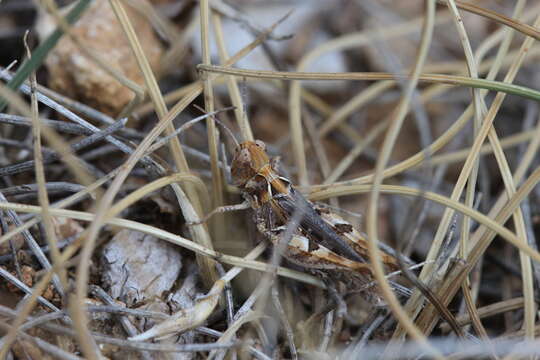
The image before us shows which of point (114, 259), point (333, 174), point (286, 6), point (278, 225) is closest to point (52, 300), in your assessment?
point (114, 259)

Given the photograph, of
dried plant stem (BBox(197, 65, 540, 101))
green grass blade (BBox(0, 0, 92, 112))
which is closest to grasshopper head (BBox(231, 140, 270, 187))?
dried plant stem (BBox(197, 65, 540, 101))

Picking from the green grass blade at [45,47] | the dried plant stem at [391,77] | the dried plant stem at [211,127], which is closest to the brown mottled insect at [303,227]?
the dried plant stem at [211,127]

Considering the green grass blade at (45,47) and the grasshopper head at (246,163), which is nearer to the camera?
the green grass blade at (45,47)

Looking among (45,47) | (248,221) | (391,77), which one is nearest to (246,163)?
(248,221)

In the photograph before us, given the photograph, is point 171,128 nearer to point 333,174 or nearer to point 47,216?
point 47,216

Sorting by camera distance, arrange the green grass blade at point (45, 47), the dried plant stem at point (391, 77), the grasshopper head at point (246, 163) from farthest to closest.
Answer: the grasshopper head at point (246, 163)
the dried plant stem at point (391, 77)
the green grass blade at point (45, 47)

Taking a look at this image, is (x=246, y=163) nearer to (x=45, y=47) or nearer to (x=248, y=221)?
(x=248, y=221)

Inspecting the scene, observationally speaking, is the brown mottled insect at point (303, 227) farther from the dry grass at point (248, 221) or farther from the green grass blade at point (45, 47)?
the green grass blade at point (45, 47)

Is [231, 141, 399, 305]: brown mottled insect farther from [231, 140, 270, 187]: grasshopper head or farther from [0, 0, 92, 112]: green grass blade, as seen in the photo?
[0, 0, 92, 112]: green grass blade
